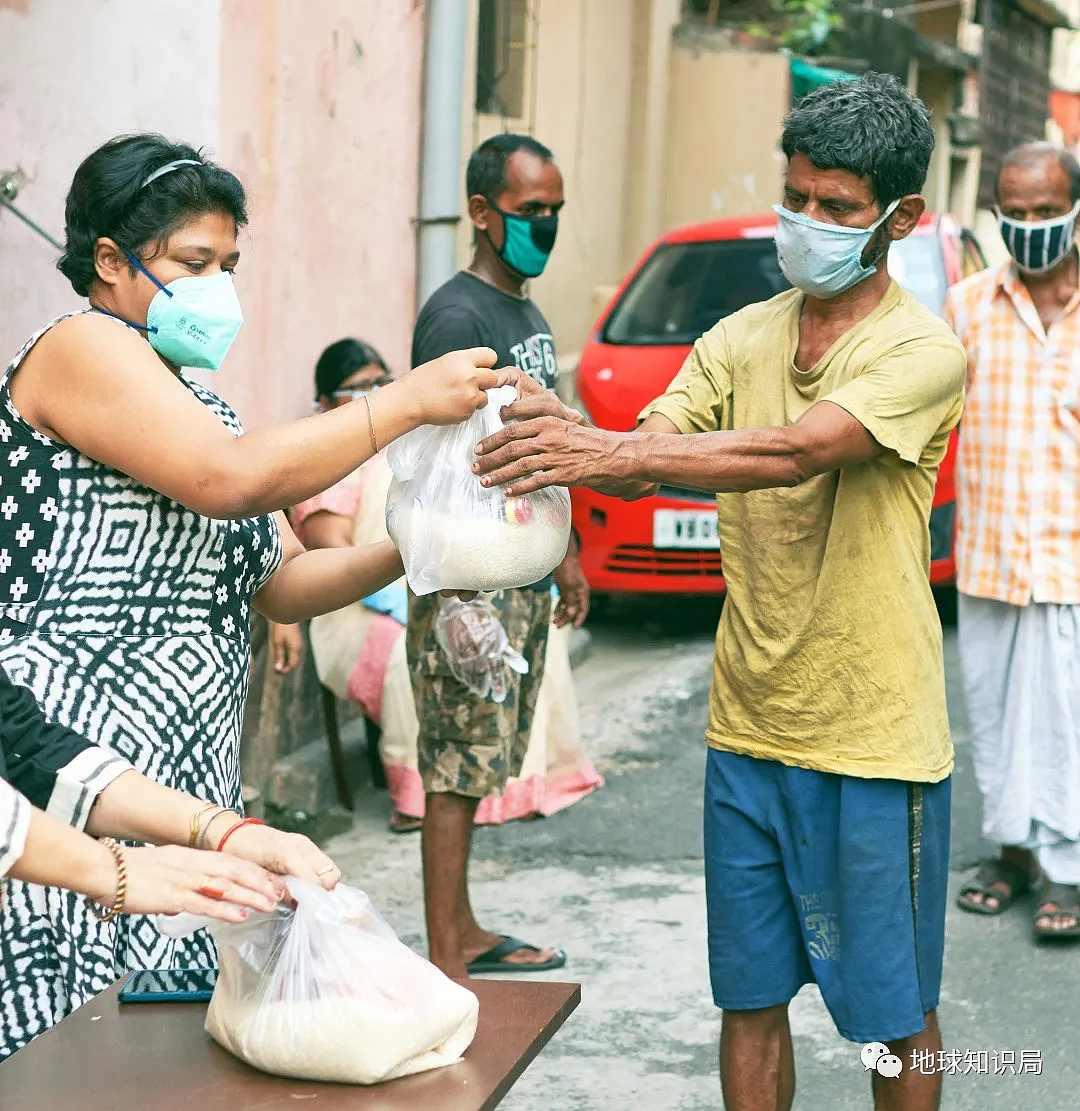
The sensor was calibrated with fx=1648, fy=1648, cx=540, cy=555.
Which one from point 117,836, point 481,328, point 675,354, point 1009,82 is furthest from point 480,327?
point 1009,82

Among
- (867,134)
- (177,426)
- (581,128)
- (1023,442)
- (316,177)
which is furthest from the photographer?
(581,128)

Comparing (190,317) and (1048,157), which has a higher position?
(1048,157)

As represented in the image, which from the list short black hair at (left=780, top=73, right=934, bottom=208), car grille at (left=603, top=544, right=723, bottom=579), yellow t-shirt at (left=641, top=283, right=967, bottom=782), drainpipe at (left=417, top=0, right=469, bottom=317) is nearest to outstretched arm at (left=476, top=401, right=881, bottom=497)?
yellow t-shirt at (left=641, top=283, right=967, bottom=782)

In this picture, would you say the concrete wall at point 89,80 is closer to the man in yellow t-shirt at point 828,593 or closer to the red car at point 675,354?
the man in yellow t-shirt at point 828,593

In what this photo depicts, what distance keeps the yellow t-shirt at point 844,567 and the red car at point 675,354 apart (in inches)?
168

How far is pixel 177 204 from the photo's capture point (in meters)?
2.51

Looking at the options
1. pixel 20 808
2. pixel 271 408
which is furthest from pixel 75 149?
pixel 20 808

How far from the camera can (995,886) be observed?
480 cm

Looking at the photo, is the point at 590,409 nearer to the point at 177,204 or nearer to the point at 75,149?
the point at 75,149

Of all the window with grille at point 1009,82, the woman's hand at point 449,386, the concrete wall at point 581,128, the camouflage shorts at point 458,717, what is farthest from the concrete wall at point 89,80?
the window with grille at point 1009,82

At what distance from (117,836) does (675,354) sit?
604 centimetres

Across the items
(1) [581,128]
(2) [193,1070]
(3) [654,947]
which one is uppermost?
(1) [581,128]

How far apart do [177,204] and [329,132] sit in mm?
3578

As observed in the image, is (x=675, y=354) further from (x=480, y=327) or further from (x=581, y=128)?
(x=480, y=327)
